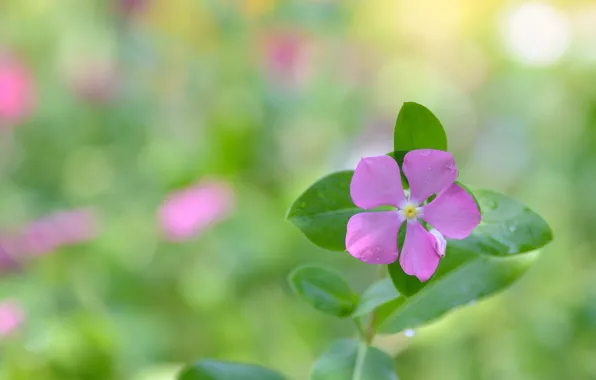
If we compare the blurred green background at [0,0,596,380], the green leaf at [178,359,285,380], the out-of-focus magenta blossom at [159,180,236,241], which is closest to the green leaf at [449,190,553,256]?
the green leaf at [178,359,285,380]

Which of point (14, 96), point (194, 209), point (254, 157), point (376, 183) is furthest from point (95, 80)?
point (376, 183)

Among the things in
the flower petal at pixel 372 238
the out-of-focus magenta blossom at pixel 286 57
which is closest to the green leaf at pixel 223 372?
the flower petal at pixel 372 238

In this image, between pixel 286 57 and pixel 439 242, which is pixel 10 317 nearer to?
pixel 439 242

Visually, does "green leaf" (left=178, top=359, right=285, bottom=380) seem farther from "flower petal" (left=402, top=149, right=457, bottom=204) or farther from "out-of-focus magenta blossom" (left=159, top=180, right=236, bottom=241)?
"out-of-focus magenta blossom" (left=159, top=180, right=236, bottom=241)

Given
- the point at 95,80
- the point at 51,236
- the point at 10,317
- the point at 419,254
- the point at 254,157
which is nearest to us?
the point at 419,254

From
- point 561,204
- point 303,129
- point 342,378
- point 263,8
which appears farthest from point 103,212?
point 342,378

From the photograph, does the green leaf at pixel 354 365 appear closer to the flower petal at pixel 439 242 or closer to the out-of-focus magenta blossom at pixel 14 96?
the flower petal at pixel 439 242

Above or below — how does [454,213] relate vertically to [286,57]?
below
